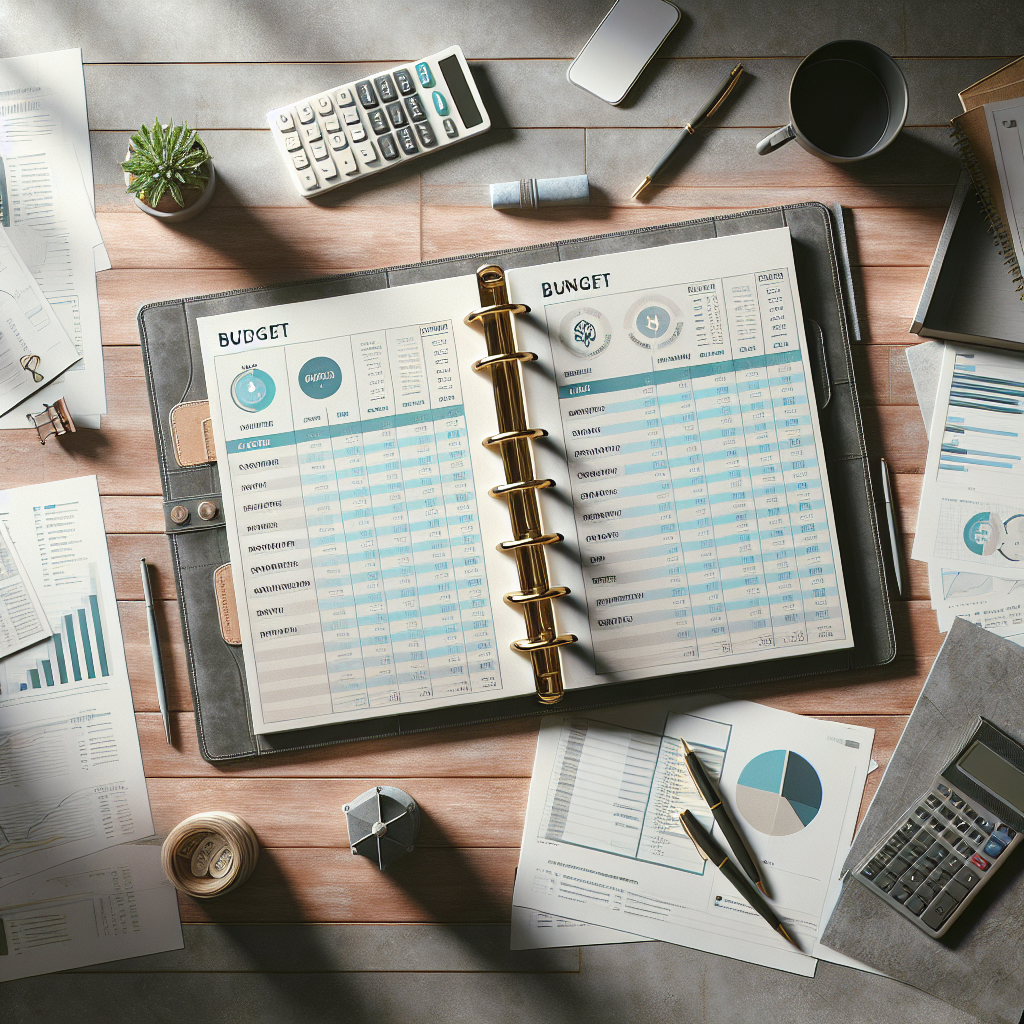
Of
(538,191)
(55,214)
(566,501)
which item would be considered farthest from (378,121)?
(566,501)

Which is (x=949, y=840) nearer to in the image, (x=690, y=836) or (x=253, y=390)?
(x=690, y=836)

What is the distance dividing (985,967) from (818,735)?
1.15ft

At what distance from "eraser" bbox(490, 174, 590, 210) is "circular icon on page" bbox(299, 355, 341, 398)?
303 millimetres

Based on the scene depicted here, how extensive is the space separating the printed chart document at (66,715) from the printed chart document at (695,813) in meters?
0.54

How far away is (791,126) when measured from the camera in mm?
940

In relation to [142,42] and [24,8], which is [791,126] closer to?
[142,42]

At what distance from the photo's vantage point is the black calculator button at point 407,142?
3.22 feet

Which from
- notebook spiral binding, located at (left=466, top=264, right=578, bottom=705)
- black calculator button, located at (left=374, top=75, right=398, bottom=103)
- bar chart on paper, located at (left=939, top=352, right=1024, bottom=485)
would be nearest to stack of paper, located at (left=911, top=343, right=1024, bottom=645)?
bar chart on paper, located at (left=939, top=352, right=1024, bottom=485)

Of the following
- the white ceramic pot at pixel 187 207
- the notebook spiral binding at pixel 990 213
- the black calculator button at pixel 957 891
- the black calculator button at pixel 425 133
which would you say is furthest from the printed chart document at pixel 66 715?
the notebook spiral binding at pixel 990 213

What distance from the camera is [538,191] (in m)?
0.98

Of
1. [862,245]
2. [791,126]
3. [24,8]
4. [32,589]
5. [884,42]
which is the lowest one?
[32,589]

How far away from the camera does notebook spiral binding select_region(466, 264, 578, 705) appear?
2.97 feet

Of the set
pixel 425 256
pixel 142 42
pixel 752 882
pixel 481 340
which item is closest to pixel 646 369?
pixel 481 340

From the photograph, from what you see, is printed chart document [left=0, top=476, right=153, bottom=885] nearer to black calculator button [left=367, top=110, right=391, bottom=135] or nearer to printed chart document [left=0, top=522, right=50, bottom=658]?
printed chart document [left=0, top=522, right=50, bottom=658]
